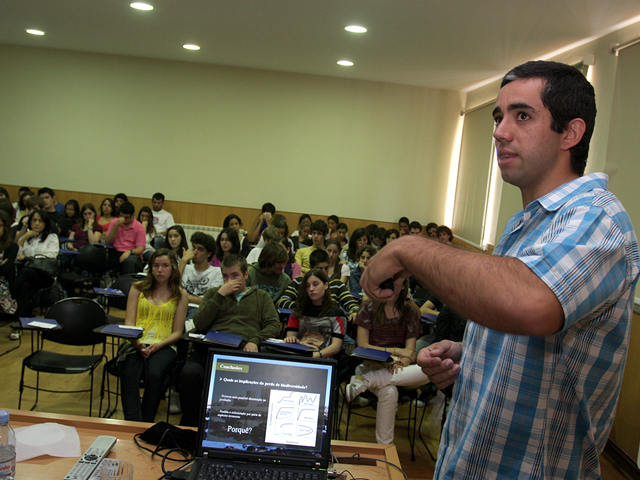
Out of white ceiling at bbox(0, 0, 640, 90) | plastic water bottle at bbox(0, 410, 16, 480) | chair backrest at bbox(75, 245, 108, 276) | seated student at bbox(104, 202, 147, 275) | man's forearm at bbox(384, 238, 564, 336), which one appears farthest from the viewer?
seated student at bbox(104, 202, 147, 275)

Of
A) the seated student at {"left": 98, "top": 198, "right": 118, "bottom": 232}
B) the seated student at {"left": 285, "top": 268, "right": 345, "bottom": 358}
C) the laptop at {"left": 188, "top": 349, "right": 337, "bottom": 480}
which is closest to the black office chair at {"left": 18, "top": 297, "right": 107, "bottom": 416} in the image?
the seated student at {"left": 285, "top": 268, "right": 345, "bottom": 358}

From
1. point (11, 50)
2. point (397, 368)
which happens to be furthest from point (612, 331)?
point (11, 50)

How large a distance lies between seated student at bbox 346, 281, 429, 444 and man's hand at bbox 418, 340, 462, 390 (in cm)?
246

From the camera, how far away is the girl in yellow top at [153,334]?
136 inches

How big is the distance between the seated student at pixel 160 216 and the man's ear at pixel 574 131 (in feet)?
27.4

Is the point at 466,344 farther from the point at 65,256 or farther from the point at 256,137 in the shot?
the point at 256,137

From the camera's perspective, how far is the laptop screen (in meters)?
1.54

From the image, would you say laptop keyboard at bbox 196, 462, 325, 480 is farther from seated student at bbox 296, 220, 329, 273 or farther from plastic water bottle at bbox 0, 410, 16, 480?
seated student at bbox 296, 220, 329, 273

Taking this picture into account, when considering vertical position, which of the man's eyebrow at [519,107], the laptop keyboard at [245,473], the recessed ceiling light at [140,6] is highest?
the recessed ceiling light at [140,6]

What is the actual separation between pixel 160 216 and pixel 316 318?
559 cm

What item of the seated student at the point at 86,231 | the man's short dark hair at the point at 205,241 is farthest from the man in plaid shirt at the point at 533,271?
the seated student at the point at 86,231

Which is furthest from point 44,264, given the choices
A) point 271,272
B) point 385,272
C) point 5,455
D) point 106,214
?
point 385,272

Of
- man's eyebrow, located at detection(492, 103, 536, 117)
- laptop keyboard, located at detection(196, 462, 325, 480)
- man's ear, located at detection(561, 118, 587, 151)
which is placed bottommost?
laptop keyboard, located at detection(196, 462, 325, 480)

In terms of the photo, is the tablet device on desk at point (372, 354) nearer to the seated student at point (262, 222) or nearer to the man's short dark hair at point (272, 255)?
the man's short dark hair at point (272, 255)
